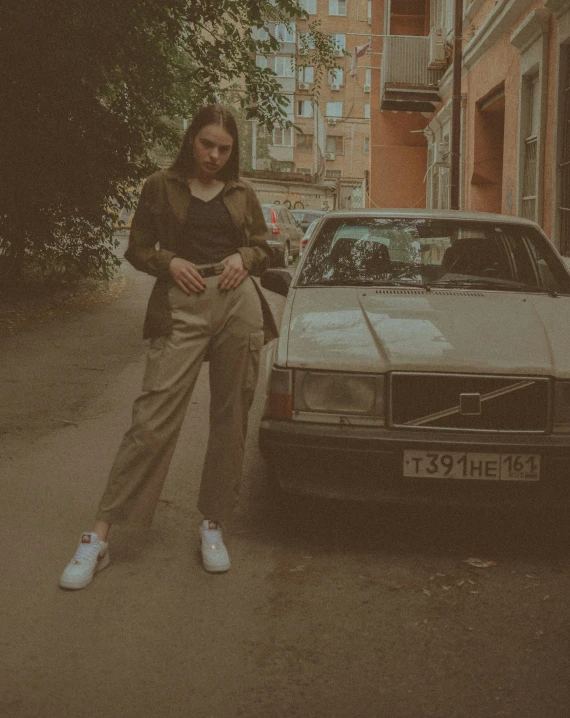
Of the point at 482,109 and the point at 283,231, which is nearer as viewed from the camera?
the point at 482,109

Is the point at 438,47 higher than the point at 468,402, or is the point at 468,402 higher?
the point at 438,47

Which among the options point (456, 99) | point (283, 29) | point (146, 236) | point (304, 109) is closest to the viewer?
point (146, 236)

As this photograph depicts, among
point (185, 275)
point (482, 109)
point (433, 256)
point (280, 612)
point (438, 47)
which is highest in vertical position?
point (438, 47)

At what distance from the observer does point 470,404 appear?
4.18 meters

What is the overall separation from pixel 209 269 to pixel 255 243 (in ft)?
0.83

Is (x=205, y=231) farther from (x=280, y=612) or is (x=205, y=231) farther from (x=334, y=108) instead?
(x=334, y=108)

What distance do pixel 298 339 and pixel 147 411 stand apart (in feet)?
2.88

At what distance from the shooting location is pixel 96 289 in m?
16.8

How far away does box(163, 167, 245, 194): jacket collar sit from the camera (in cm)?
399

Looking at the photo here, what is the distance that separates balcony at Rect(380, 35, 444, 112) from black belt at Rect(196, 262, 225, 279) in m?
20.9

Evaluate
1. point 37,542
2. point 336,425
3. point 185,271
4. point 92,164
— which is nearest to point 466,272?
point 336,425

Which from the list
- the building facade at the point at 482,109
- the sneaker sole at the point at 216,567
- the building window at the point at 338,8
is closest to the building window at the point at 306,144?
the building window at the point at 338,8

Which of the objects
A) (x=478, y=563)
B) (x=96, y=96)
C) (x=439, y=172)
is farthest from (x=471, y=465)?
(x=439, y=172)

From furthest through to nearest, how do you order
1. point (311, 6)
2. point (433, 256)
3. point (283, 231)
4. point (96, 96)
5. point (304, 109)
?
1. point (304, 109)
2. point (311, 6)
3. point (283, 231)
4. point (96, 96)
5. point (433, 256)
